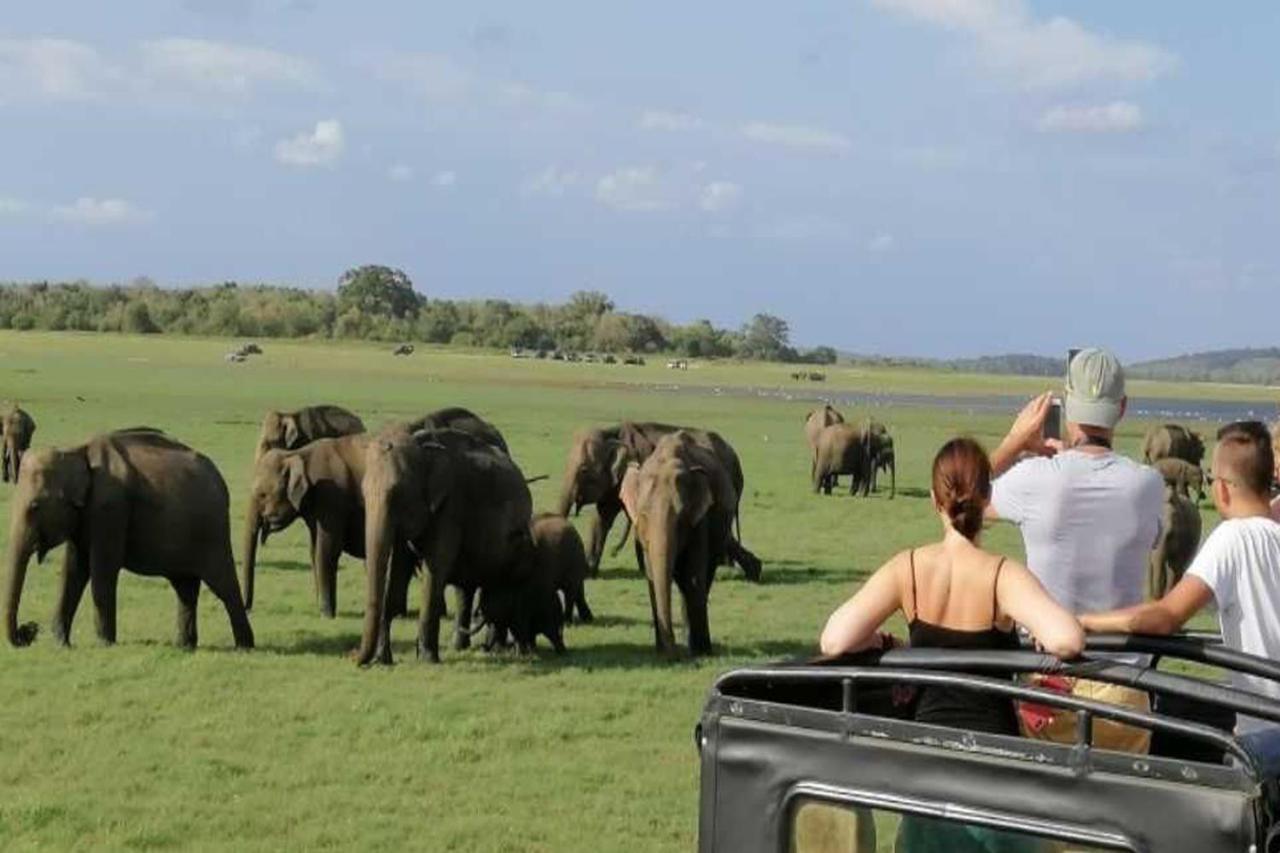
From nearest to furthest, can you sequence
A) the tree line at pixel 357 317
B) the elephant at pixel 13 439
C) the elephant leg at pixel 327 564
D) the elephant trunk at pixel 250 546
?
the elephant leg at pixel 327 564, the elephant trunk at pixel 250 546, the elephant at pixel 13 439, the tree line at pixel 357 317

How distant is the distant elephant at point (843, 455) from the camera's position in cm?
3384

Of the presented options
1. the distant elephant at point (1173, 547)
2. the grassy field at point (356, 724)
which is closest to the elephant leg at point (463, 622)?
the grassy field at point (356, 724)

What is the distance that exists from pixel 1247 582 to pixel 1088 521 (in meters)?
0.91

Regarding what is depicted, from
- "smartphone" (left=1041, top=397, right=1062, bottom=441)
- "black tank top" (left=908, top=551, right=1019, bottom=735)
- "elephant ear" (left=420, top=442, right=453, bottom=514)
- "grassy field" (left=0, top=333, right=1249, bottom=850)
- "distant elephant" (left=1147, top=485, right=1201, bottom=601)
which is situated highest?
"smartphone" (left=1041, top=397, right=1062, bottom=441)

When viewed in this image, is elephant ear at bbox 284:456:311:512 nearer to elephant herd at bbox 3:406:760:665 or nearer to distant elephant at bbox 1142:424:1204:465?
elephant herd at bbox 3:406:760:665

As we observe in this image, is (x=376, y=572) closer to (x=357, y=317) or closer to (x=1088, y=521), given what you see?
(x=1088, y=521)

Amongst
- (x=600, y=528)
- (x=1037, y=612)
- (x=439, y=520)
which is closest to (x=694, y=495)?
(x=439, y=520)

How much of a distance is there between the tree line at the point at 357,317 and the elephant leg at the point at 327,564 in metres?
126

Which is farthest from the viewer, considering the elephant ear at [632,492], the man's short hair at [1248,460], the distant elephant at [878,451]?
the distant elephant at [878,451]

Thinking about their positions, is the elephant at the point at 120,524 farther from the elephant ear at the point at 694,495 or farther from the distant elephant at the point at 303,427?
the distant elephant at the point at 303,427

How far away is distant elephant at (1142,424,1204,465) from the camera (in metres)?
35.5

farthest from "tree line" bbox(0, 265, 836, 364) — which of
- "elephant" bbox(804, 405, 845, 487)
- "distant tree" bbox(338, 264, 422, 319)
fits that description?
"elephant" bbox(804, 405, 845, 487)

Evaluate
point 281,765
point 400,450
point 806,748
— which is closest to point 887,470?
point 400,450

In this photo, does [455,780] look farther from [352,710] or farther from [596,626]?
[596,626]
